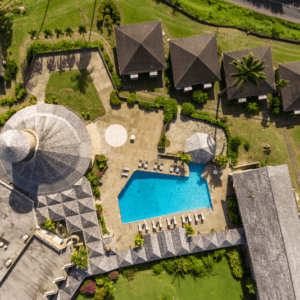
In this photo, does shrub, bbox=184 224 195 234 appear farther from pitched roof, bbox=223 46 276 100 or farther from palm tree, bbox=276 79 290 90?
palm tree, bbox=276 79 290 90

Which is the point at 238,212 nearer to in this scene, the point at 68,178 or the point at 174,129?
the point at 174,129

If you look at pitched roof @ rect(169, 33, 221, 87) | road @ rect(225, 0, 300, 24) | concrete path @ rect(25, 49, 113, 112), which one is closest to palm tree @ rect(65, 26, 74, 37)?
concrete path @ rect(25, 49, 113, 112)

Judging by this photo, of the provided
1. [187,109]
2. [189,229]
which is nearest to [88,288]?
[189,229]

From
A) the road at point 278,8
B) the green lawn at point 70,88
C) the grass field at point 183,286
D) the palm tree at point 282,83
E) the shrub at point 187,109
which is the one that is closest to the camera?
the palm tree at point 282,83

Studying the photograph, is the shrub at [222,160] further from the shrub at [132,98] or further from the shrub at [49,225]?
the shrub at [49,225]

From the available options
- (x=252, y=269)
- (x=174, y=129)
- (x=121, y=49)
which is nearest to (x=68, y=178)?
(x=174, y=129)

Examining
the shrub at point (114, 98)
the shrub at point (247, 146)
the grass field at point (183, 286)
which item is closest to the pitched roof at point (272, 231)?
the grass field at point (183, 286)
